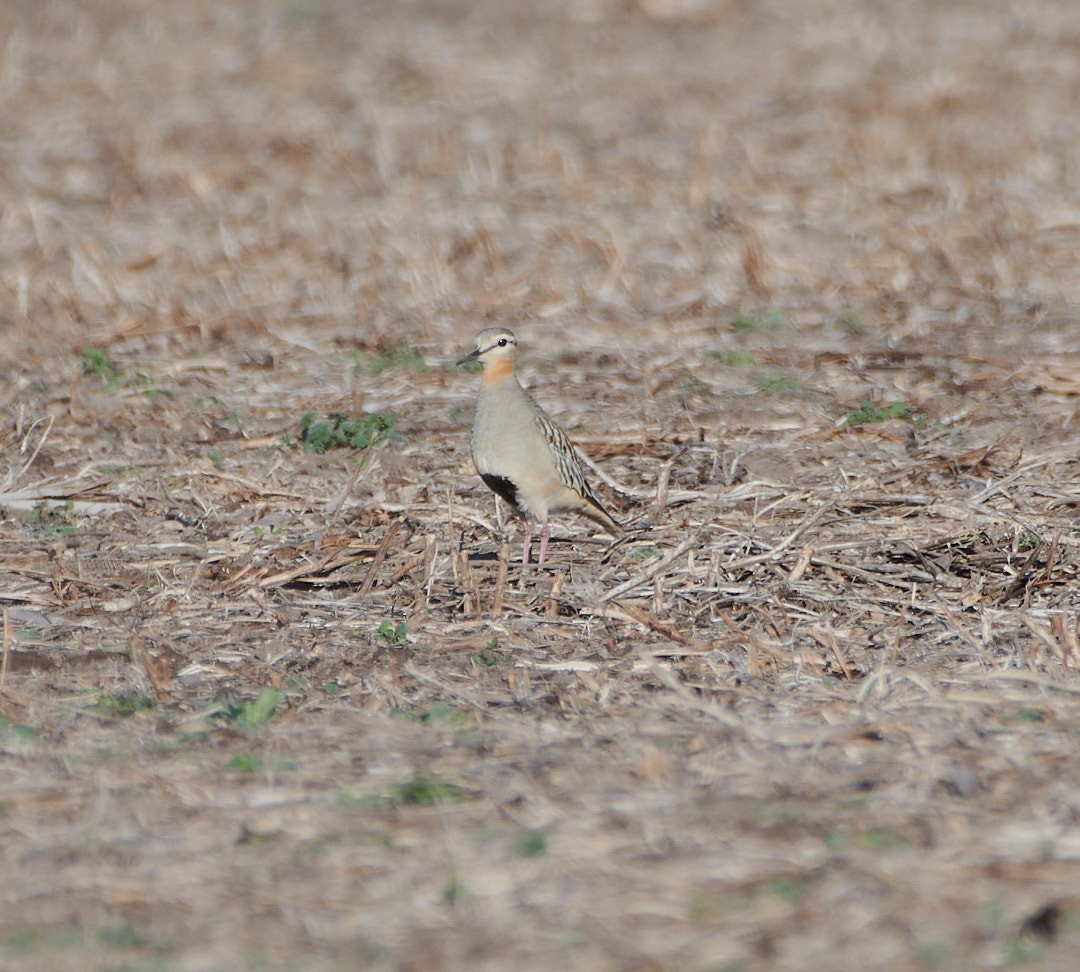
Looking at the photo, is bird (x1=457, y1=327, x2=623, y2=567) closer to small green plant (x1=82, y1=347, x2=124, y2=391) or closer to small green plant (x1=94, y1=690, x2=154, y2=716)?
small green plant (x1=94, y1=690, x2=154, y2=716)

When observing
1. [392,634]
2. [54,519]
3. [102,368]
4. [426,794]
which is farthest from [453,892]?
[102,368]

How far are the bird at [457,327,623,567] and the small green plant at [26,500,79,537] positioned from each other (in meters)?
1.97

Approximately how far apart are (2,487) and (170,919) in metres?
4.49

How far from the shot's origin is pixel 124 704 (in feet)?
19.7

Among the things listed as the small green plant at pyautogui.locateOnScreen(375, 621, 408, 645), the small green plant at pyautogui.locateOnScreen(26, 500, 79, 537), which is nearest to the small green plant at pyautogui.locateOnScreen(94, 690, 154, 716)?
the small green plant at pyautogui.locateOnScreen(375, 621, 408, 645)

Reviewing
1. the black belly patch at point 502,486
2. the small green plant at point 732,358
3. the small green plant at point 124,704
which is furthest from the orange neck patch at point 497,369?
the small green plant at point 732,358

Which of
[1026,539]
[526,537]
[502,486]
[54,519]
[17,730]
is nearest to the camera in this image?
[17,730]

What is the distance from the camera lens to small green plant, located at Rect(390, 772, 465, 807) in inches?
195

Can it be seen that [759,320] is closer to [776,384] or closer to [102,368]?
[776,384]

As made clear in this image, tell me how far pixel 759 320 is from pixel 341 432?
3430mm

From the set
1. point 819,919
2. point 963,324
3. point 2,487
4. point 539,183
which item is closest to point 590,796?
point 819,919

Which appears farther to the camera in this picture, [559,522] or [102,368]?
[102,368]

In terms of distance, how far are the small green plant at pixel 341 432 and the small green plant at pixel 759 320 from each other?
2902mm

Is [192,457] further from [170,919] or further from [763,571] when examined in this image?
[170,919]
